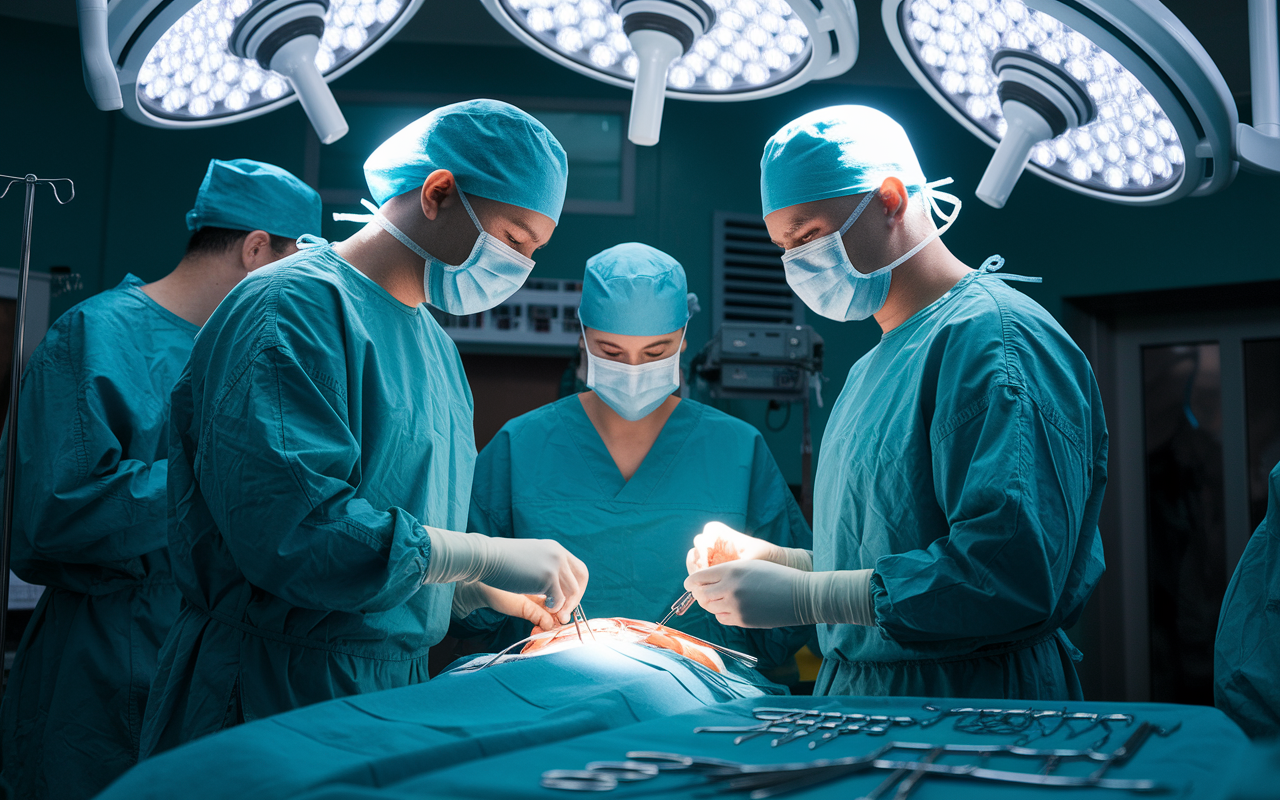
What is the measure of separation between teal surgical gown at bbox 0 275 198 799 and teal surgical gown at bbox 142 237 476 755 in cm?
57

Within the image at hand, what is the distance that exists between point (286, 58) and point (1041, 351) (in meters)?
1.26

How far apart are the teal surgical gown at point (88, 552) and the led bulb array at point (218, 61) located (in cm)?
75

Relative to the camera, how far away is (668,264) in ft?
7.82

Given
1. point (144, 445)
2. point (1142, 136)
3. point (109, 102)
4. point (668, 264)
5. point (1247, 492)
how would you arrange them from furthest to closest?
point (1247, 492), point (668, 264), point (144, 445), point (1142, 136), point (109, 102)

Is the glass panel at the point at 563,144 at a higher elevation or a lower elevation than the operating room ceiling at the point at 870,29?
lower

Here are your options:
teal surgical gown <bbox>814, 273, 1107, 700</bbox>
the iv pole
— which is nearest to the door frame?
teal surgical gown <bbox>814, 273, 1107, 700</bbox>

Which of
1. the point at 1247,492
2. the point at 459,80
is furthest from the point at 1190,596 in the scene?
the point at 459,80

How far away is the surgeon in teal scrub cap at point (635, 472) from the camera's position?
7.04 ft

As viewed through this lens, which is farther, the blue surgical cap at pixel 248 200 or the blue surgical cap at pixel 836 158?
the blue surgical cap at pixel 248 200

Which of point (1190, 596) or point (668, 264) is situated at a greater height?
point (668, 264)

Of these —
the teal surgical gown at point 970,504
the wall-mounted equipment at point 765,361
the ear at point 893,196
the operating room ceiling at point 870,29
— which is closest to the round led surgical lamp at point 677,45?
the ear at point 893,196

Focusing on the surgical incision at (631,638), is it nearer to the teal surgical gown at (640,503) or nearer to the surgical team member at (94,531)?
the teal surgical gown at (640,503)

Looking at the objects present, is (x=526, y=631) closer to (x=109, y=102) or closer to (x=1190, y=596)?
(x=109, y=102)

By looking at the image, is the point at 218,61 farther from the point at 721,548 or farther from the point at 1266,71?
the point at 1266,71
